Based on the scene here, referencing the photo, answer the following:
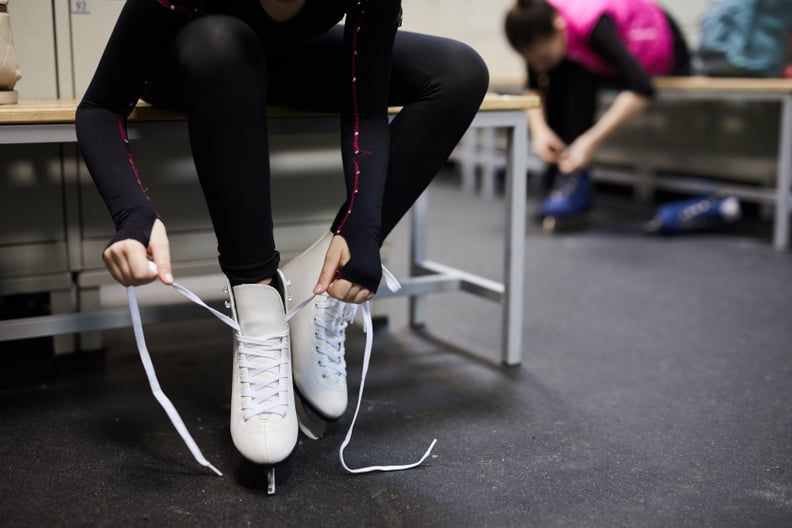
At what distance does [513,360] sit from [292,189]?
459 millimetres

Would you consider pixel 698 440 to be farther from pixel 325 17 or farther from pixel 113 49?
pixel 113 49

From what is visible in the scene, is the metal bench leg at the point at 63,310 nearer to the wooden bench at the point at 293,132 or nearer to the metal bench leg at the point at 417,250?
the wooden bench at the point at 293,132

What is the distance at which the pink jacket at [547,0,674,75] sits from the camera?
2420 millimetres

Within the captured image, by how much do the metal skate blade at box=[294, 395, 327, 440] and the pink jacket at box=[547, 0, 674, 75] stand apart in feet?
5.59

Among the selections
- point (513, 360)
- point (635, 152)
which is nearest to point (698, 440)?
point (513, 360)

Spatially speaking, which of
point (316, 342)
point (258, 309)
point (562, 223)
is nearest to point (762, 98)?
point (562, 223)

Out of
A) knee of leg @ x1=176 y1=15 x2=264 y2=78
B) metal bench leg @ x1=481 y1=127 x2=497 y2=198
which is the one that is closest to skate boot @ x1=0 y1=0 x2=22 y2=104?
knee of leg @ x1=176 y1=15 x2=264 y2=78

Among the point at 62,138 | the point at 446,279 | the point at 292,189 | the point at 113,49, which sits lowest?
the point at 446,279

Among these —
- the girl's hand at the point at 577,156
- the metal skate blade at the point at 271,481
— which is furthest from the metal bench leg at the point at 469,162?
the metal skate blade at the point at 271,481

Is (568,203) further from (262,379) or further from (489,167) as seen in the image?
(262,379)

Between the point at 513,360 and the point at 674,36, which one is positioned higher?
the point at 674,36

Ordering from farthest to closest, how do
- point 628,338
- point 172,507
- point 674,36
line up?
point 674,36 → point 628,338 → point 172,507

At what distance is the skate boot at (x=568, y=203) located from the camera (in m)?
2.61

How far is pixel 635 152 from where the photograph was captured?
327 centimetres
